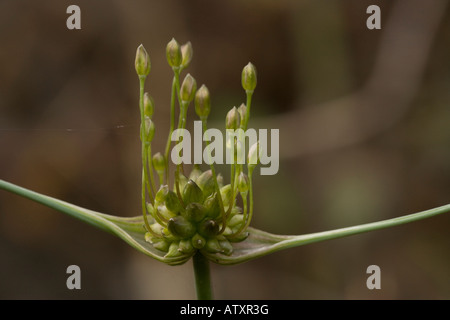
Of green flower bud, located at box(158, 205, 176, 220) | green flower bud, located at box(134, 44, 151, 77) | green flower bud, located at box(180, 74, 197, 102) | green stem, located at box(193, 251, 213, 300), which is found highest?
green flower bud, located at box(134, 44, 151, 77)

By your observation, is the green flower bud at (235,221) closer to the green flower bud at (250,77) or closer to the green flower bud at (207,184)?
the green flower bud at (207,184)

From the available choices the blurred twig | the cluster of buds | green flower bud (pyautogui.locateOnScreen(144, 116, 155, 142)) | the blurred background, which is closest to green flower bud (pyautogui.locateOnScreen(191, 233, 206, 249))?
the cluster of buds

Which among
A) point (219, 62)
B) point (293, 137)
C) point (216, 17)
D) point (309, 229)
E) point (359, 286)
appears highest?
point (216, 17)

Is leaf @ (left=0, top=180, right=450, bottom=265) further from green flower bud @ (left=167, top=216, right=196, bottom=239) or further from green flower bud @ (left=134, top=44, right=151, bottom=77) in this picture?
green flower bud @ (left=134, top=44, right=151, bottom=77)

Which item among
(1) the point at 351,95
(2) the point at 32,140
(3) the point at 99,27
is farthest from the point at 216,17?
(2) the point at 32,140

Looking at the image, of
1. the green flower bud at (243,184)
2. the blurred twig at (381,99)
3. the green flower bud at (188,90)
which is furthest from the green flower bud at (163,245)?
the blurred twig at (381,99)

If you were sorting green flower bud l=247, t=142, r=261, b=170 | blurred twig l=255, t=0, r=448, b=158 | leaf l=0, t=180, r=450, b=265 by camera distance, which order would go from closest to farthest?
1. leaf l=0, t=180, r=450, b=265
2. green flower bud l=247, t=142, r=261, b=170
3. blurred twig l=255, t=0, r=448, b=158

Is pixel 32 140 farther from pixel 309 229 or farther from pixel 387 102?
pixel 387 102
